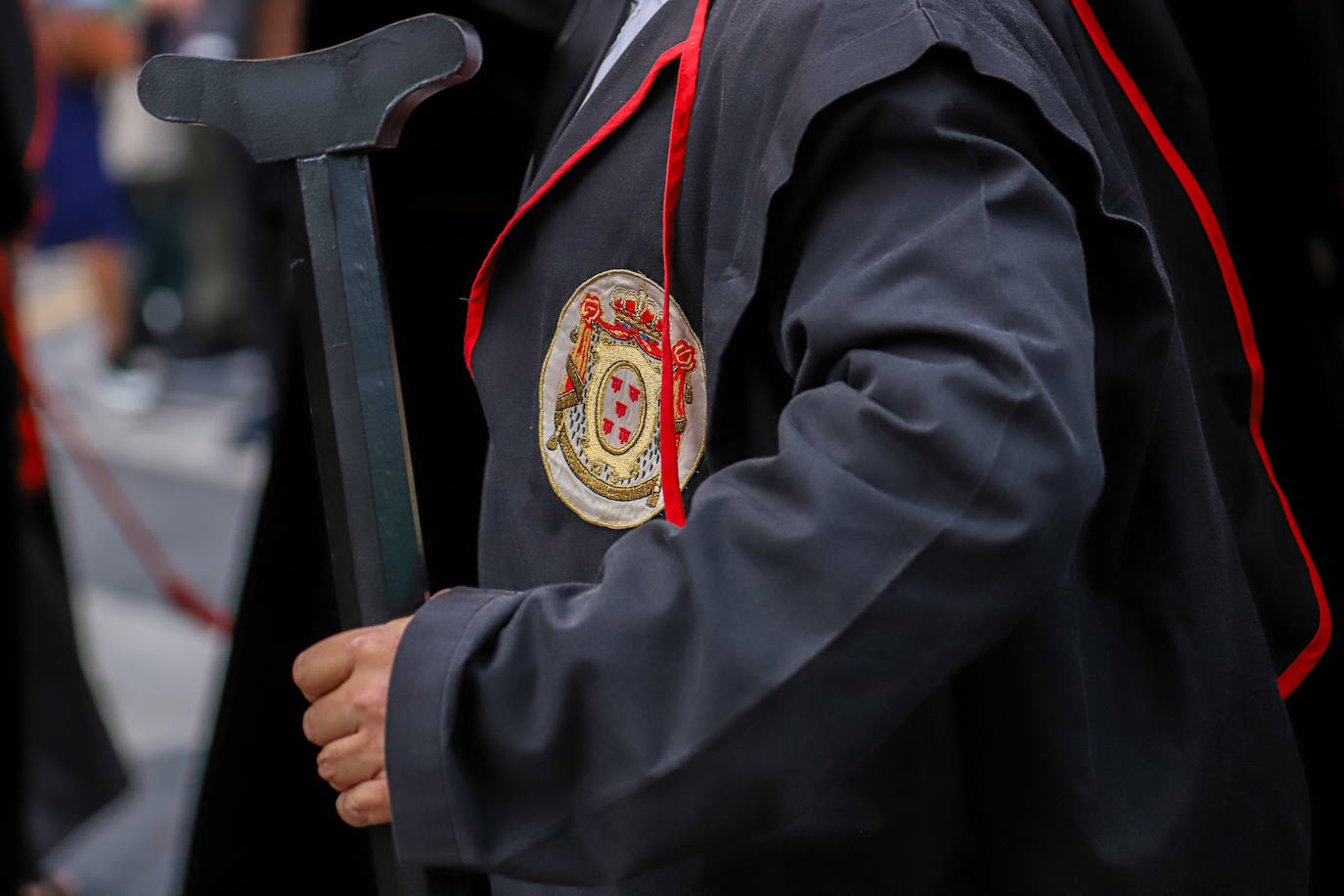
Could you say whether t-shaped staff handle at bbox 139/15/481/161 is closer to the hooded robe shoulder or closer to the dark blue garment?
the hooded robe shoulder

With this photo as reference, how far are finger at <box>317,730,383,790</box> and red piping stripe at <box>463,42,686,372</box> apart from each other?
324 mm

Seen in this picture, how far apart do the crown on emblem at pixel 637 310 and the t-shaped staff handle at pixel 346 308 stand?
16 cm

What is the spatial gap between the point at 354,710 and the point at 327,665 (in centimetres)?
4

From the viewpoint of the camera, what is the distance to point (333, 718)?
33.4 inches

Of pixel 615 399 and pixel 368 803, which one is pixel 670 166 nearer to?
pixel 615 399

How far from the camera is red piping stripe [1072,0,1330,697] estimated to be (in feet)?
3.11

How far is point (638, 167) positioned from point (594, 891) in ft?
1.71

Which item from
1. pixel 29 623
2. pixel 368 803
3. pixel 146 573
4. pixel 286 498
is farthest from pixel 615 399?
pixel 146 573

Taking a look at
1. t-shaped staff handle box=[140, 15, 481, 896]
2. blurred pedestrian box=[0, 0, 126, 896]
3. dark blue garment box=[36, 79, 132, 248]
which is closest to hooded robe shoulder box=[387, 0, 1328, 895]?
t-shaped staff handle box=[140, 15, 481, 896]

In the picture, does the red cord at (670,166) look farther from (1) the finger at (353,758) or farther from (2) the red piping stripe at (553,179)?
(1) the finger at (353,758)

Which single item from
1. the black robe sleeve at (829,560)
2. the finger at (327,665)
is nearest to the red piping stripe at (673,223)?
the black robe sleeve at (829,560)

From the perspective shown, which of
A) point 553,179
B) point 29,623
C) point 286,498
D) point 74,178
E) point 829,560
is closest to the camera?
point 829,560

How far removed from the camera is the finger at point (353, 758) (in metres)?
0.82

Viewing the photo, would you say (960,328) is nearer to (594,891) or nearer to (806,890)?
(806,890)
